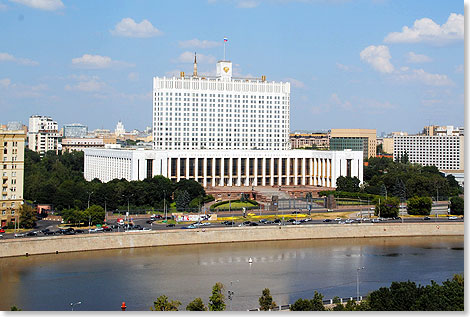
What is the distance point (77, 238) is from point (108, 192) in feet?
37.6

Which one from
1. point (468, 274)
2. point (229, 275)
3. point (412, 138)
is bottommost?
point (229, 275)

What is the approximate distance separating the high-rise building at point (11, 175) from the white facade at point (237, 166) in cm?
1928

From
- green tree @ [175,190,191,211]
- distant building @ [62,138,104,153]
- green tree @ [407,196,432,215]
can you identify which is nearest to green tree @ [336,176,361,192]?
green tree @ [407,196,432,215]

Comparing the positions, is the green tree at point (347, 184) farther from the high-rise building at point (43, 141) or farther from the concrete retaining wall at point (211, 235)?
the high-rise building at point (43, 141)

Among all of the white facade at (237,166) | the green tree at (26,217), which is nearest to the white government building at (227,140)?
the white facade at (237,166)

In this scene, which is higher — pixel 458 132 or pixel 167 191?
pixel 458 132

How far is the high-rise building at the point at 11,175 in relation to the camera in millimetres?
40000

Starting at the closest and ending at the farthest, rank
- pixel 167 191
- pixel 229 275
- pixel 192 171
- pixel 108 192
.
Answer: pixel 229 275, pixel 108 192, pixel 167 191, pixel 192 171

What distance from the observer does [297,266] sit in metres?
33.3

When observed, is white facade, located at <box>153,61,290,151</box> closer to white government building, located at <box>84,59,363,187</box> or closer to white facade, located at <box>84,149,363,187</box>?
white government building, located at <box>84,59,363,187</box>

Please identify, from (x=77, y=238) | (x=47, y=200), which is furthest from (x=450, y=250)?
(x=47, y=200)

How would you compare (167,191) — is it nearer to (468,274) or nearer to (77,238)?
(77,238)

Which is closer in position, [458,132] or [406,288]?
[406,288]

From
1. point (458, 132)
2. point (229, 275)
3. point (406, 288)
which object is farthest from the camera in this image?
point (458, 132)
